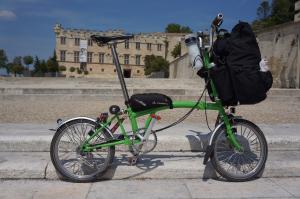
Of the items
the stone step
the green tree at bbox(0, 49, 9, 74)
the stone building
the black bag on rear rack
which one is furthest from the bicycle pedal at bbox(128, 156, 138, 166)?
the stone building

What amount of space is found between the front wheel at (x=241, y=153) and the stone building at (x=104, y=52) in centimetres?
9812

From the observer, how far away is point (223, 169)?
4508 mm

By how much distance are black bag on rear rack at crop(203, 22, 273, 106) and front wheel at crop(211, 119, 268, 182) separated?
400 mm

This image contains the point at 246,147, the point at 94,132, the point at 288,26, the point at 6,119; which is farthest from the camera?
the point at 288,26

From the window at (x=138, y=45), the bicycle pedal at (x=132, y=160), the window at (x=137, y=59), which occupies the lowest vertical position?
the bicycle pedal at (x=132, y=160)

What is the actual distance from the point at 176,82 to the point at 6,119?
2324 centimetres

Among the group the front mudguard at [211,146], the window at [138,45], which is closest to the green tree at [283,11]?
the front mudguard at [211,146]

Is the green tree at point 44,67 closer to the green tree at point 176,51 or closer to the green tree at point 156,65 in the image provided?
the green tree at point 156,65

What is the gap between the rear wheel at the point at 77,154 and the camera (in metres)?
4.43

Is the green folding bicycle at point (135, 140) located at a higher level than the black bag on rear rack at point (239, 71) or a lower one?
lower

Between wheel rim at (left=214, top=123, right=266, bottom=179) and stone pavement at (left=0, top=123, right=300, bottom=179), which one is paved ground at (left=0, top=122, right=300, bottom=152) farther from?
wheel rim at (left=214, top=123, right=266, bottom=179)

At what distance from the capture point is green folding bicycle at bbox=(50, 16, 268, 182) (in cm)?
448

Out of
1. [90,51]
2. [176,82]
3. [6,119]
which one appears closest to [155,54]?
[90,51]

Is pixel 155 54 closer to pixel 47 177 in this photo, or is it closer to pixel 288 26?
pixel 288 26
